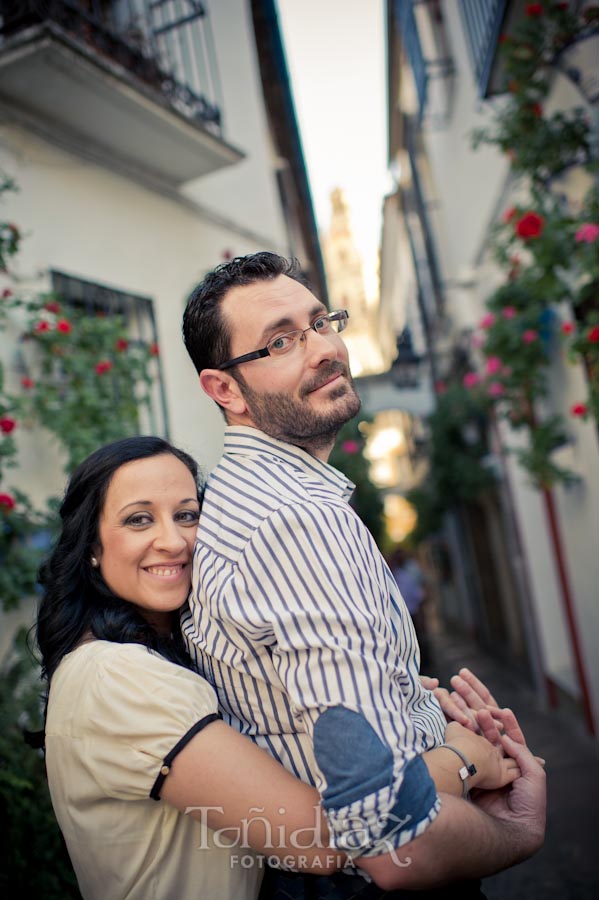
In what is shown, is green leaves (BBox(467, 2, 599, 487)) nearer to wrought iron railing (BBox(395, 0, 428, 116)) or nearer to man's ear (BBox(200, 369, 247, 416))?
man's ear (BBox(200, 369, 247, 416))

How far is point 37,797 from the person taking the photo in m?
2.75

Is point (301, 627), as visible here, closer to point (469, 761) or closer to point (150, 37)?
point (469, 761)

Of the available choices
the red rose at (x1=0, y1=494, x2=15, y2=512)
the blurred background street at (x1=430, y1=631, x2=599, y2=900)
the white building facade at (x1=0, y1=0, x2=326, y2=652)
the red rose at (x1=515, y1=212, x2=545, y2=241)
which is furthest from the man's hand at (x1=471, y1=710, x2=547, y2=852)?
the red rose at (x1=515, y1=212, x2=545, y2=241)

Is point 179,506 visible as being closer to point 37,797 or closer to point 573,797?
A: point 37,797

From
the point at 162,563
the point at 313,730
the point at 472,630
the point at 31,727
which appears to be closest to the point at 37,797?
the point at 31,727

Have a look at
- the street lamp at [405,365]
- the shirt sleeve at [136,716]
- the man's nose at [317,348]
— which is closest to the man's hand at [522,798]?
the shirt sleeve at [136,716]

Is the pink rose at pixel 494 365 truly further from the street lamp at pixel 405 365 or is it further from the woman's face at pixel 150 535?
the street lamp at pixel 405 365

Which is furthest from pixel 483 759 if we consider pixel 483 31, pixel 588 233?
pixel 483 31

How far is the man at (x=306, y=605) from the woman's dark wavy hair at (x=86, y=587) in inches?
5.1

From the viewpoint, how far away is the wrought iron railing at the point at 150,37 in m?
4.58

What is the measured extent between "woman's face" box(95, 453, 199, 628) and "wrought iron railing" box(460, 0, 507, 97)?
13.9 feet

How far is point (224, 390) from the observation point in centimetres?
184

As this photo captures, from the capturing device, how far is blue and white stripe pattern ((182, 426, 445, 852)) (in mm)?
1263

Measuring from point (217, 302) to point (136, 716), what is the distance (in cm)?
98
